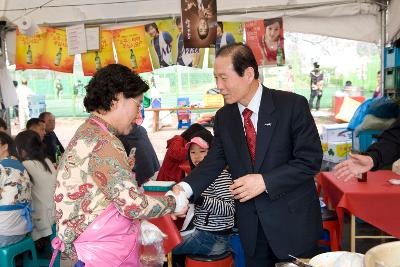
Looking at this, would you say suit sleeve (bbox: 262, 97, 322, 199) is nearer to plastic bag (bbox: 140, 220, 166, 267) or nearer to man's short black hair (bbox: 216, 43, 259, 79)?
man's short black hair (bbox: 216, 43, 259, 79)

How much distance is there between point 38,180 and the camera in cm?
395

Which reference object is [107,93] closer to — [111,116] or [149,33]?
[111,116]

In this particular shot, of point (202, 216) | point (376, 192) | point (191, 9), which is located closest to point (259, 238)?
point (202, 216)

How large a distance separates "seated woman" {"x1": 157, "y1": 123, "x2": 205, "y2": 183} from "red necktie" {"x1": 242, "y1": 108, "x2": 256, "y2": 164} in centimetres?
211

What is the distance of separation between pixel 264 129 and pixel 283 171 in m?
0.22

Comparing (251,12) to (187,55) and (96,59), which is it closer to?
(187,55)

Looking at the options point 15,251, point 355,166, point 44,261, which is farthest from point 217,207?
point 44,261

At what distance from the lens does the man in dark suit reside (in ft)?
6.61

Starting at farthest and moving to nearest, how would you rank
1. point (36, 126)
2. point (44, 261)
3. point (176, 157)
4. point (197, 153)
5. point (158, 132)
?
point (158, 132), point (36, 126), point (176, 157), point (44, 261), point (197, 153)

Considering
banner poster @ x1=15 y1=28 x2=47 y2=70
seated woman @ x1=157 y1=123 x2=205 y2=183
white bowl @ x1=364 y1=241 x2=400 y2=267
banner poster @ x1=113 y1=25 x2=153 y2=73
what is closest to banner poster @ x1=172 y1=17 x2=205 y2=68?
banner poster @ x1=113 y1=25 x2=153 y2=73

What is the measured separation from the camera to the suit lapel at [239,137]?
2.11 m

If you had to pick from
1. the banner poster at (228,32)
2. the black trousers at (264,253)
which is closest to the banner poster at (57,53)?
the banner poster at (228,32)

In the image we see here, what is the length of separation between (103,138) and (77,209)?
1.01 feet

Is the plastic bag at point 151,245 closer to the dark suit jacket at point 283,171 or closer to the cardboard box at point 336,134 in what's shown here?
the dark suit jacket at point 283,171
